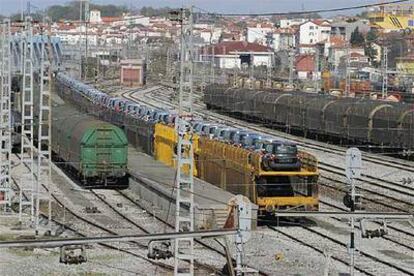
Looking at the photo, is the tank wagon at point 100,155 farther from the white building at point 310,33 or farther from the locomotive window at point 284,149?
the white building at point 310,33


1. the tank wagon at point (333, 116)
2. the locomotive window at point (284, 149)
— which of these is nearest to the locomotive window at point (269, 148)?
the locomotive window at point (284, 149)

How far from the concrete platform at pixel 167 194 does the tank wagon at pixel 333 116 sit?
1306 cm

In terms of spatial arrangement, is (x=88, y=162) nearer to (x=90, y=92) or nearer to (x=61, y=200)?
(x=61, y=200)

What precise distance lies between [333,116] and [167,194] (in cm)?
2662

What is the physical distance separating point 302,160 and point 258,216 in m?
2.02

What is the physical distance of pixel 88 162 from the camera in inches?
1432

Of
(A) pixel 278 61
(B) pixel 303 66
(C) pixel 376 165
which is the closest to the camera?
(C) pixel 376 165

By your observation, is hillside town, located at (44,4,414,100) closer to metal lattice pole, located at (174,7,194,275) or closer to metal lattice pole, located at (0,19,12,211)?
metal lattice pole, located at (0,19,12,211)

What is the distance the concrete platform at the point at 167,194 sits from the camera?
25.5 m

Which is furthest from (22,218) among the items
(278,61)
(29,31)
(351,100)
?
(278,61)

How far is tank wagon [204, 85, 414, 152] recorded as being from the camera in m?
48.0

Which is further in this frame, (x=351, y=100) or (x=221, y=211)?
(x=351, y=100)

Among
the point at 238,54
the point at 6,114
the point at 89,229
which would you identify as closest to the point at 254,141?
the point at 89,229

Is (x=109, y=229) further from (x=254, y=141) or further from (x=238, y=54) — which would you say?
(x=238, y=54)
